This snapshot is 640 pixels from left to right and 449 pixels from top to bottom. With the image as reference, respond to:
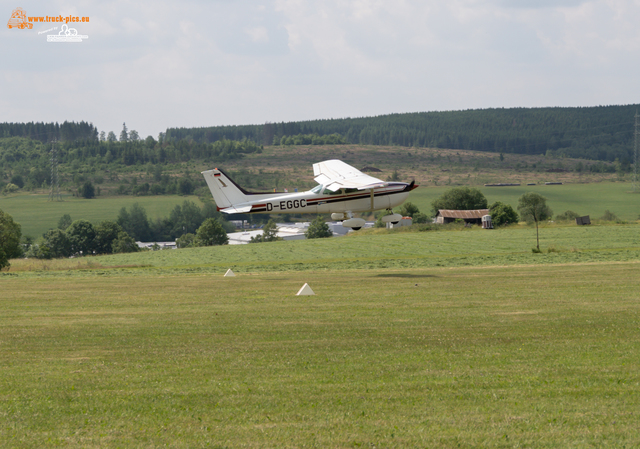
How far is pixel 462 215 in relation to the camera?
313 feet

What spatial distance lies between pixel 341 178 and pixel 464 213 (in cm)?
6632

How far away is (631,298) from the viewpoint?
20.3 metres

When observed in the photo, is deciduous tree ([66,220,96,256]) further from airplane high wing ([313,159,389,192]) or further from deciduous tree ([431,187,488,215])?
airplane high wing ([313,159,389,192])

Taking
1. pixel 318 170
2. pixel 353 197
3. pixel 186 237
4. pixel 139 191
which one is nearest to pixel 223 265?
pixel 318 170

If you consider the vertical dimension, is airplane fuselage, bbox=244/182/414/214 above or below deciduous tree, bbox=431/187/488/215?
above

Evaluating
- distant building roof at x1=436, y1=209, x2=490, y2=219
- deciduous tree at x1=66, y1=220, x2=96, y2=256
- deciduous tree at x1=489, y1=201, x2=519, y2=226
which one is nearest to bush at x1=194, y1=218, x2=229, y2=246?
deciduous tree at x1=66, y1=220, x2=96, y2=256

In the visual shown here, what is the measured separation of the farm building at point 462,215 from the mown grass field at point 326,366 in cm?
6912

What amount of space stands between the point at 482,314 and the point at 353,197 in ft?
53.1

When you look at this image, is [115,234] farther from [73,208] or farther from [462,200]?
[462,200]

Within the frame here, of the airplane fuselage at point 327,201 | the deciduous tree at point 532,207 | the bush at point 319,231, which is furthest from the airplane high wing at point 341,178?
the bush at point 319,231

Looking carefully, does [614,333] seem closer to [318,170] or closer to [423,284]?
[423,284]

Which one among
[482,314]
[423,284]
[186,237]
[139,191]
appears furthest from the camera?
[139,191]

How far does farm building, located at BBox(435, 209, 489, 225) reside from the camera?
94.3 metres

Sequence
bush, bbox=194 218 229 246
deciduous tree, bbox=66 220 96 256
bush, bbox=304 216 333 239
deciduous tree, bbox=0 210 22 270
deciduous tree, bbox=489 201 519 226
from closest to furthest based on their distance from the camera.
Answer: deciduous tree, bbox=0 210 22 270, deciduous tree, bbox=489 201 519 226, bush, bbox=194 218 229 246, bush, bbox=304 216 333 239, deciduous tree, bbox=66 220 96 256
